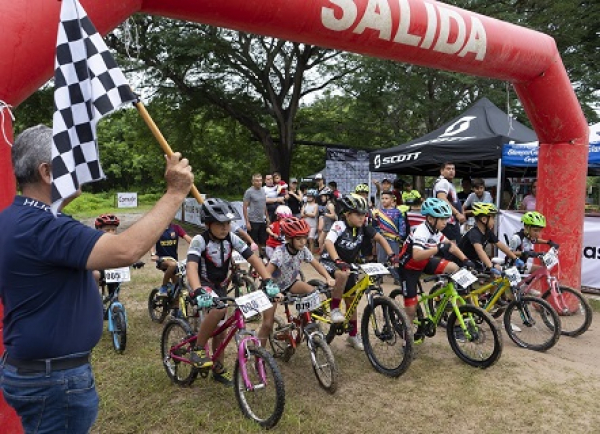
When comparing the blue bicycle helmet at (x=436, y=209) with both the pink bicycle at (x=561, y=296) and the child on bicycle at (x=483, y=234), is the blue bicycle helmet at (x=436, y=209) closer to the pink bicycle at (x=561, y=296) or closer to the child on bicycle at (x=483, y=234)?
the child on bicycle at (x=483, y=234)

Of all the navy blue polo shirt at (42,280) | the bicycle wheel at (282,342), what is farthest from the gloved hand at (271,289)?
the navy blue polo shirt at (42,280)

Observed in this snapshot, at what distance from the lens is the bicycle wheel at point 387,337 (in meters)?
5.06

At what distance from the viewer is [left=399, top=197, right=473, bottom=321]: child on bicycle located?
18.5 ft

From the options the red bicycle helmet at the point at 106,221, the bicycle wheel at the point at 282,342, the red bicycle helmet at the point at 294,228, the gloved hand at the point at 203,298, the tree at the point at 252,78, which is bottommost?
the bicycle wheel at the point at 282,342

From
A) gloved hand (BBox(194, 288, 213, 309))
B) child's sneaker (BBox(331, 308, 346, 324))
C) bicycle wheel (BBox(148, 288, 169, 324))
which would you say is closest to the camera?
gloved hand (BBox(194, 288, 213, 309))

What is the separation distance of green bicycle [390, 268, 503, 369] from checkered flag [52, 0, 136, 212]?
4261 millimetres

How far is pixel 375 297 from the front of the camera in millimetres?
5305

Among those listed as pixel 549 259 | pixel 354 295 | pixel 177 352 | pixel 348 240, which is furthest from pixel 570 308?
pixel 177 352

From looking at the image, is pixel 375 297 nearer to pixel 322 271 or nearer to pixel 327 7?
pixel 322 271

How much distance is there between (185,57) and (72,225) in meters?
16.1

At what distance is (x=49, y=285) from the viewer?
82.7 inches

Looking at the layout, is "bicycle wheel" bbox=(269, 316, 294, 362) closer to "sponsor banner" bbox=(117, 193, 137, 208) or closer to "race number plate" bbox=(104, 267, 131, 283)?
"race number plate" bbox=(104, 267, 131, 283)

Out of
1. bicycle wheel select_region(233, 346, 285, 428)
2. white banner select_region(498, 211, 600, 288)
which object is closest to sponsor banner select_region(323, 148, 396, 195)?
white banner select_region(498, 211, 600, 288)

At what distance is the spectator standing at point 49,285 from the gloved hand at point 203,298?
168 cm
